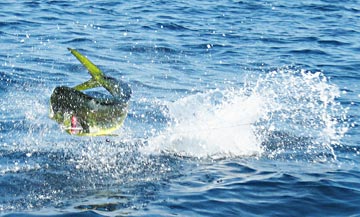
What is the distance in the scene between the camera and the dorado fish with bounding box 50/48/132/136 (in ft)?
32.6

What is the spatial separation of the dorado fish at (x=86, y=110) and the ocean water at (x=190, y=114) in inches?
11.2

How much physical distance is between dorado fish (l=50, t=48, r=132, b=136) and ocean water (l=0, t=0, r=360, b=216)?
29cm

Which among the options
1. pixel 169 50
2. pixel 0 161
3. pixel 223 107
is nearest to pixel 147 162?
pixel 0 161

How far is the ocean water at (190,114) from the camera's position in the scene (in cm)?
945

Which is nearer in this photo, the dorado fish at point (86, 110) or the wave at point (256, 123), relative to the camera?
the dorado fish at point (86, 110)

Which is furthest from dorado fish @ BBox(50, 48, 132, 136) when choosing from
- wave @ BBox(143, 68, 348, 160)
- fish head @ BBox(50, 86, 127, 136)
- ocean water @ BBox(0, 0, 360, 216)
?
wave @ BBox(143, 68, 348, 160)

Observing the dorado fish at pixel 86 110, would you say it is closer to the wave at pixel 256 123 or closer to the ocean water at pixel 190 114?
the ocean water at pixel 190 114

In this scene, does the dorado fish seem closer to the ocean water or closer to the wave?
the ocean water

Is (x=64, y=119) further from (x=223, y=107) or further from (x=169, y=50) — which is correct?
(x=169, y=50)

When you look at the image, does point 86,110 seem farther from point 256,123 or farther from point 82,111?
point 256,123

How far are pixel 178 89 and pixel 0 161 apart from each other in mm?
5398

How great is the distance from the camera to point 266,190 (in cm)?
981

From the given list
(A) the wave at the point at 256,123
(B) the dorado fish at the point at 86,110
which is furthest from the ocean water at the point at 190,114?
(B) the dorado fish at the point at 86,110

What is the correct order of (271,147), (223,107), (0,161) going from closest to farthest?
(0,161)
(271,147)
(223,107)
